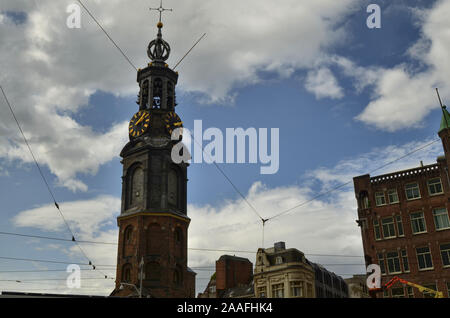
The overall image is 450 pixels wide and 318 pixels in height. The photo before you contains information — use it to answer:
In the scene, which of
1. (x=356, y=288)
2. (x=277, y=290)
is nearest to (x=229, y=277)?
(x=277, y=290)

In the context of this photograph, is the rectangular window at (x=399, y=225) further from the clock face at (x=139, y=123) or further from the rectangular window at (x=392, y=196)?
the clock face at (x=139, y=123)

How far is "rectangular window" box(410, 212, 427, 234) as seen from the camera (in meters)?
39.4

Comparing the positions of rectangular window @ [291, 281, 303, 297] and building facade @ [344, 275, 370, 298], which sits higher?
building facade @ [344, 275, 370, 298]

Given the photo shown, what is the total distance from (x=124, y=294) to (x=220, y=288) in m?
20.1

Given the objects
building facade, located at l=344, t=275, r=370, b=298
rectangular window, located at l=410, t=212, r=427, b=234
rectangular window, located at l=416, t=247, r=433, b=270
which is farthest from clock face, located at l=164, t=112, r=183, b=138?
building facade, located at l=344, t=275, r=370, b=298

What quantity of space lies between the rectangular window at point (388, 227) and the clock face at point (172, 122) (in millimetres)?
32222

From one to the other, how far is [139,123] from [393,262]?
125 ft

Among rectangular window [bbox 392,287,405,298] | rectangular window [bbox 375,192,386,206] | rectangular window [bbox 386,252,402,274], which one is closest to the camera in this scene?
rectangular window [bbox 392,287,405,298]

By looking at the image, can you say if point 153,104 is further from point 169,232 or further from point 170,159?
point 169,232

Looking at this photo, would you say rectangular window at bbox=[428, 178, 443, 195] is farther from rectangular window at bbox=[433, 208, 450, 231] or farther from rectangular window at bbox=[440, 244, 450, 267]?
rectangular window at bbox=[440, 244, 450, 267]

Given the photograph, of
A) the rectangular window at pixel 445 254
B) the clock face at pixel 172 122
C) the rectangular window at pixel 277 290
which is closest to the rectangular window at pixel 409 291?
the rectangular window at pixel 445 254

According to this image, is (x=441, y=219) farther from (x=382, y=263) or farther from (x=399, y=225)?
(x=382, y=263)

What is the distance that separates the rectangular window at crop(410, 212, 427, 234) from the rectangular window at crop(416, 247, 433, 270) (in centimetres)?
161

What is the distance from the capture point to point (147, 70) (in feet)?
Result: 213
